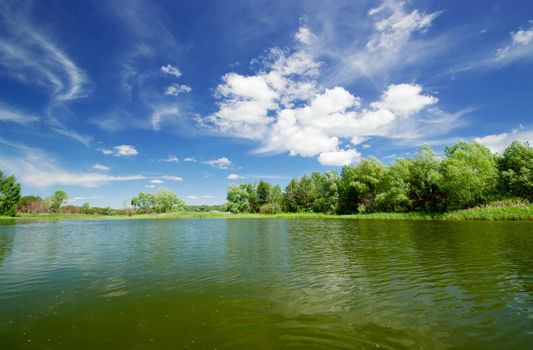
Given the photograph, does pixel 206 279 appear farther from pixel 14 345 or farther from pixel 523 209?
pixel 523 209

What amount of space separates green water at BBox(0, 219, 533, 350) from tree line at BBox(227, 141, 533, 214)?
45.2 m

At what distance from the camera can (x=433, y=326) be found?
8.31 metres

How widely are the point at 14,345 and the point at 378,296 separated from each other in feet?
40.1

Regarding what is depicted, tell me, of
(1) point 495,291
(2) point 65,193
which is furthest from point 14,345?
(2) point 65,193

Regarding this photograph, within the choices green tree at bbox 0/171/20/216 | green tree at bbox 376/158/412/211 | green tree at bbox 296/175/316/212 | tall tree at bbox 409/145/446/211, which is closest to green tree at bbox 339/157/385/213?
green tree at bbox 376/158/412/211

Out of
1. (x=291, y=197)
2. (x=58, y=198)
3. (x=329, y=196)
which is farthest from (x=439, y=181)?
(x=58, y=198)

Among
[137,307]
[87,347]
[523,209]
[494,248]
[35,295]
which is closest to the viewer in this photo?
[87,347]

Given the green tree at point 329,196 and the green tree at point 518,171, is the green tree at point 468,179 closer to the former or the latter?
the green tree at point 518,171

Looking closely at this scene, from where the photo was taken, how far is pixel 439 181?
6044 cm

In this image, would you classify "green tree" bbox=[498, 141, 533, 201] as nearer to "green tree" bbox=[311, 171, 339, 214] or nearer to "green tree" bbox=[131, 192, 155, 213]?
"green tree" bbox=[311, 171, 339, 214]

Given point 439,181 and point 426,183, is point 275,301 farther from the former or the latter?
point 426,183

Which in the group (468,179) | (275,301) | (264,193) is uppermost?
(264,193)

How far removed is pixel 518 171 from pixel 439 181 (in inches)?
680

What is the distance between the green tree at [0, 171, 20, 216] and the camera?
10994cm
